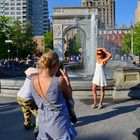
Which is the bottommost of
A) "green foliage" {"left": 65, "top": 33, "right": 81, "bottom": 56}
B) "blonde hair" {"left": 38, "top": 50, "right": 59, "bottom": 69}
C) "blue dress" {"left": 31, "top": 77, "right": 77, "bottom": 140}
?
"green foliage" {"left": 65, "top": 33, "right": 81, "bottom": 56}

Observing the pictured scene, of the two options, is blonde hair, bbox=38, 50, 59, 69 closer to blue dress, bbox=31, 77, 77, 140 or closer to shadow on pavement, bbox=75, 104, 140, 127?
blue dress, bbox=31, 77, 77, 140

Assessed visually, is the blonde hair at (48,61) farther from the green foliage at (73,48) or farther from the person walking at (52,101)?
the green foliage at (73,48)

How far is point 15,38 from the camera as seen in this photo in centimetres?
7962

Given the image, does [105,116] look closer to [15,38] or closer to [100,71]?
[100,71]

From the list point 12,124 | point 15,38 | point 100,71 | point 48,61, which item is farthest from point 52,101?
point 15,38

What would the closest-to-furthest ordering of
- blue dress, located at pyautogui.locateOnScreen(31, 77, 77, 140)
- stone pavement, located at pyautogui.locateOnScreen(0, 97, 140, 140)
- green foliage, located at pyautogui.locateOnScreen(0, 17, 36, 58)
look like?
blue dress, located at pyautogui.locateOnScreen(31, 77, 77, 140) < stone pavement, located at pyautogui.locateOnScreen(0, 97, 140, 140) < green foliage, located at pyautogui.locateOnScreen(0, 17, 36, 58)

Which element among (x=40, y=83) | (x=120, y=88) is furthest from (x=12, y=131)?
(x=120, y=88)

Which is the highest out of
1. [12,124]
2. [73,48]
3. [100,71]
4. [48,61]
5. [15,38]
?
[15,38]

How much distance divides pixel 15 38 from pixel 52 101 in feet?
249

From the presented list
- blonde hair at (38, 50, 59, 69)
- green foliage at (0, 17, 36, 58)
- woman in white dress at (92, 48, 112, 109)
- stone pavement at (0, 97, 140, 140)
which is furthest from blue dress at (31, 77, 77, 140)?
green foliage at (0, 17, 36, 58)

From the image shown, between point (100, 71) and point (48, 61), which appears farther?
point (100, 71)

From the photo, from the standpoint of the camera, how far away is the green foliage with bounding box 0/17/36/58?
6438 centimetres

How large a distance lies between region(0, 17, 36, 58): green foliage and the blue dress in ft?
190

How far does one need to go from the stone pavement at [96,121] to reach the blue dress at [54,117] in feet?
8.22
